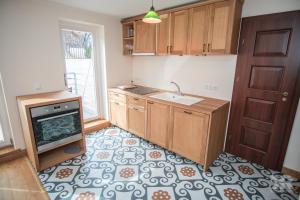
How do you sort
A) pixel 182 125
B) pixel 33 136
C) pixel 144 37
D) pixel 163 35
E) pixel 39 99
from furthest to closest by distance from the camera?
pixel 144 37
pixel 163 35
pixel 182 125
pixel 39 99
pixel 33 136

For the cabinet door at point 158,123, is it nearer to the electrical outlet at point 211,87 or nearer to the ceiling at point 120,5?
the electrical outlet at point 211,87

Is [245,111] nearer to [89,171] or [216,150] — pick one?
[216,150]

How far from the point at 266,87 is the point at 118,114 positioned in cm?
250

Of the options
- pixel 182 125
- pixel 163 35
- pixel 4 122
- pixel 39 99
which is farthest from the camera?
pixel 163 35

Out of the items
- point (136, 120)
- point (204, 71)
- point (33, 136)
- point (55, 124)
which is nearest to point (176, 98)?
point (204, 71)

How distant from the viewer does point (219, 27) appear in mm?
2111

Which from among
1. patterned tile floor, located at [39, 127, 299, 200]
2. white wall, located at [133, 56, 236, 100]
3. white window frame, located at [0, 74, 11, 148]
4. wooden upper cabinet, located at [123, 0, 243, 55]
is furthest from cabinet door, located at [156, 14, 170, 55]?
white window frame, located at [0, 74, 11, 148]

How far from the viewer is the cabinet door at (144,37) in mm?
2865

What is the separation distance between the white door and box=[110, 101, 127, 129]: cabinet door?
392 mm

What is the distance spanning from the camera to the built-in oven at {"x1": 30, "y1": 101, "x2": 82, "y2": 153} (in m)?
2.07

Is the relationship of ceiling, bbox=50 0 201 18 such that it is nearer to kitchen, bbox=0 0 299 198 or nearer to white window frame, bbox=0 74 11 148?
kitchen, bbox=0 0 299 198

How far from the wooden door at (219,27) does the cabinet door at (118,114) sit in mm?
1851

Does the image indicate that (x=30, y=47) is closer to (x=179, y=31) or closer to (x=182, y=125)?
(x=179, y=31)

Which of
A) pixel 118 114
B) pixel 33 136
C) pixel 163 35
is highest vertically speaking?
pixel 163 35
